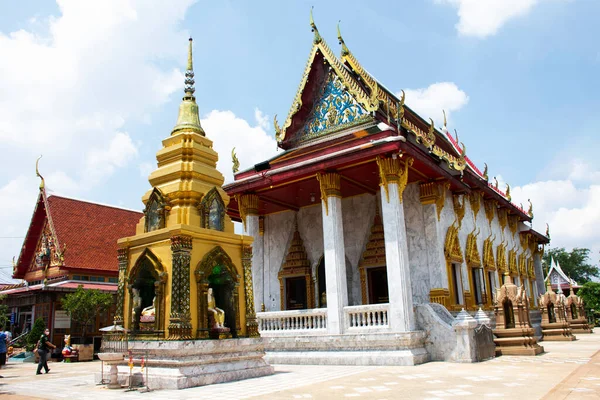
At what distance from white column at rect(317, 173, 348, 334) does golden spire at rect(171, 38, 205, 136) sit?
358cm

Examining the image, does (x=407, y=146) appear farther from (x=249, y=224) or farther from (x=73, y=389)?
(x=73, y=389)

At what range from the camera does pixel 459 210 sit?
47.1 feet

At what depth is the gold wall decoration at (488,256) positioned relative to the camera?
54.0 ft

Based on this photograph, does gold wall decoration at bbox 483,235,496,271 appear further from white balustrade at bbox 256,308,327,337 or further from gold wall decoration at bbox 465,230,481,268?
white balustrade at bbox 256,308,327,337

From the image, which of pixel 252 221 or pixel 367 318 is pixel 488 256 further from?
pixel 252 221

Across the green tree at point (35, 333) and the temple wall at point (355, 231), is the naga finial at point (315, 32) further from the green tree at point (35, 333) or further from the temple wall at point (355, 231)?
the green tree at point (35, 333)

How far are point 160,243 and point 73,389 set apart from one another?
2.43 meters

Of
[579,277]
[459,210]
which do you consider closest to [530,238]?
[459,210]

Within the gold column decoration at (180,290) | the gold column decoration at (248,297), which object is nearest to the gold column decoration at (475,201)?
the gold column decoration at (248,297)

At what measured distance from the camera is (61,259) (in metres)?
19.6

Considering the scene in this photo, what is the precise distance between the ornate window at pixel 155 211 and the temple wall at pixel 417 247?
22.4 feet

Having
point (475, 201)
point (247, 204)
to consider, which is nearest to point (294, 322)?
point (247, 204)

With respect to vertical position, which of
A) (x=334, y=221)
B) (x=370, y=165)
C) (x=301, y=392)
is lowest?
(x=301, y=392)

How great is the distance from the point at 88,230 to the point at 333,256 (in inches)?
572
